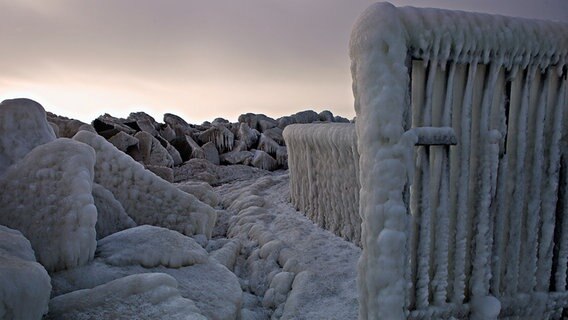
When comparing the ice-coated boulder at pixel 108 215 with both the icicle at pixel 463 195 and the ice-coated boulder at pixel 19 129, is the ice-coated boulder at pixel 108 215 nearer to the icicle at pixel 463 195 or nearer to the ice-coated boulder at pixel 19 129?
the ice-coated boulder at pixel 19 129

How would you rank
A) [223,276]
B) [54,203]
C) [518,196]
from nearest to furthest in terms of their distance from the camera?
[518,196] < [54,203] < [223,276]

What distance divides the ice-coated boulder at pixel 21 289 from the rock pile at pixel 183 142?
5674 mm

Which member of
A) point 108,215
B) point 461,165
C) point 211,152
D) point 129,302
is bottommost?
point 211,152

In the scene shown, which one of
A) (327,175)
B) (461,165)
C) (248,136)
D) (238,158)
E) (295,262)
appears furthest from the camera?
(248,136)

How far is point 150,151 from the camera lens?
9102 millimetres

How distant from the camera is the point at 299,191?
19.2 ft

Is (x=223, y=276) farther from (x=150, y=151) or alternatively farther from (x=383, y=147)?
(x=150, y=151)

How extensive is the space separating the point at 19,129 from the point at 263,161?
7413 mm

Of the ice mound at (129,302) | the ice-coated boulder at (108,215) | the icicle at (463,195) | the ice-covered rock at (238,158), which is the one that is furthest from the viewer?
the ice-covered rock at (238,158)

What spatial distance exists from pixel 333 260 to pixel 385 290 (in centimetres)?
178

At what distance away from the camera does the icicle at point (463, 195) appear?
2.30 meters

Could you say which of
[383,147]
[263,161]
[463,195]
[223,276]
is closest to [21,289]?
[223,276]

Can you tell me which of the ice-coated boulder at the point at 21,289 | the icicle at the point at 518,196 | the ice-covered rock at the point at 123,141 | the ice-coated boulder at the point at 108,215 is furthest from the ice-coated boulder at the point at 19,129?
the ice-covered rock at the point at 123,141

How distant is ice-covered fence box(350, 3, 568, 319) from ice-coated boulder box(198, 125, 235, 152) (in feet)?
33.9
